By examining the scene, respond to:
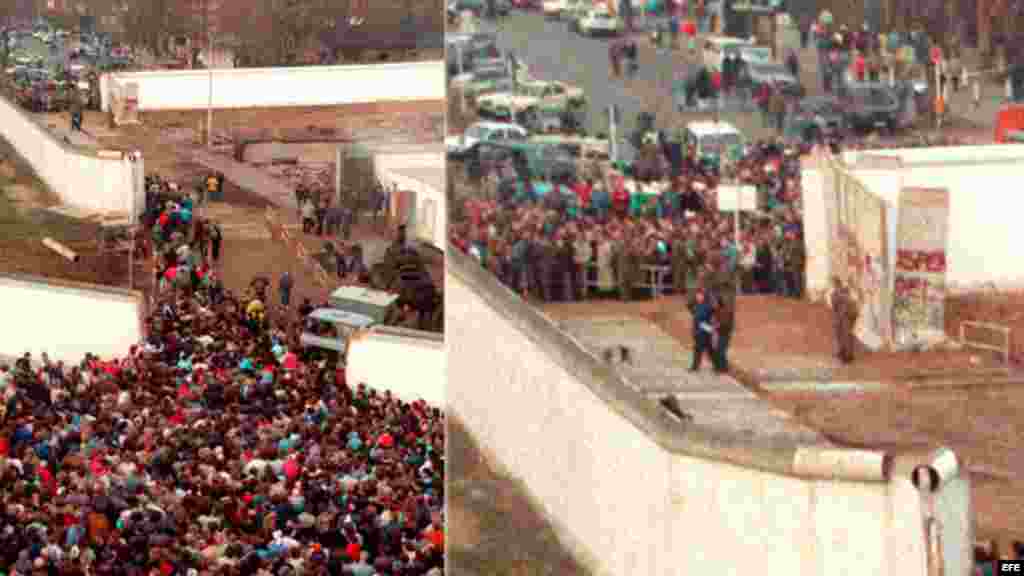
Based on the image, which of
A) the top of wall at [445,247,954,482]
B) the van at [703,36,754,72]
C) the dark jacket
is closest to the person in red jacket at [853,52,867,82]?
the van at [703,36,754,72]

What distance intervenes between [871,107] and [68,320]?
51.7ft

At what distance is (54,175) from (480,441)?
1794 cm

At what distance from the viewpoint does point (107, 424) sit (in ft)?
57.8

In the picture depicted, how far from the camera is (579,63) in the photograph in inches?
253

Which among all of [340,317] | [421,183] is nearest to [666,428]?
[340,317]

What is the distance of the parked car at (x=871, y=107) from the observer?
6.11 metres

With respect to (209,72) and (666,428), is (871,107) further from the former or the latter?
(209,72)

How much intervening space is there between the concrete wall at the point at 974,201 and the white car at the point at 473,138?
37.0 inches

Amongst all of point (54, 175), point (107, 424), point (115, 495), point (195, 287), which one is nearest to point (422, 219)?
point (195, 287)

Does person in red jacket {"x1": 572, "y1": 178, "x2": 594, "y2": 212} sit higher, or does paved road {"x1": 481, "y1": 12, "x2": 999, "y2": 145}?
paved road {"x1": 481, "y1": 12, "x2": 999, "y2": 145}

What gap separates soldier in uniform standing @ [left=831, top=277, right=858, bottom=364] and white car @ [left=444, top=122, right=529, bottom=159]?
0.86m

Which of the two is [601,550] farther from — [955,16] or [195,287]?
[195,287]

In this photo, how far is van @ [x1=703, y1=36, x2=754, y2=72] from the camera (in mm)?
6246

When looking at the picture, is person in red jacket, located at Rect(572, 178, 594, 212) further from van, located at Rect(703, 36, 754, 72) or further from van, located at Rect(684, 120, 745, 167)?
van, located at Rect(703, 36, 754, 72)
